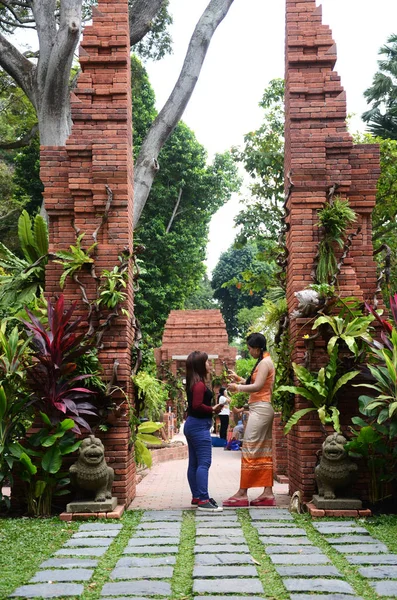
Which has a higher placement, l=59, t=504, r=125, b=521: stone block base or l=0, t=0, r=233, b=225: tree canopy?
l=0, t=0, r=233, b=225: tree canopy

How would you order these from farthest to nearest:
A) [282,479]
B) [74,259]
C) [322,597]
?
[282,479]
[74,259]
[322,597]

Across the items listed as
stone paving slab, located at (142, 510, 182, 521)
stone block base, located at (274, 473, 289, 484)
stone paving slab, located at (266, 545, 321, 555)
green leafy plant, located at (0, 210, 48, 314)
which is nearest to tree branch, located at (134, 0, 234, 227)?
green leafy plant, located at (0, 210, 48, 314)

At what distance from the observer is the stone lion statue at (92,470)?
23.3 feet

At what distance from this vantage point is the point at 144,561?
5191mm

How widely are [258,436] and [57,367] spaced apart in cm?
218

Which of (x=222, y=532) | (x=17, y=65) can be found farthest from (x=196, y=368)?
(x=17, y=65)

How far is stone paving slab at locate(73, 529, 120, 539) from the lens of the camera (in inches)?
243

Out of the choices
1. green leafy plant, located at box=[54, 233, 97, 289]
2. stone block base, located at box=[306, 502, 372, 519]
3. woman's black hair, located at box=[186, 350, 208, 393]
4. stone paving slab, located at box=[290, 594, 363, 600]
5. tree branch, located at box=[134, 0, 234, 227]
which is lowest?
stone block base, located at box=[306, 502, 372, 519]

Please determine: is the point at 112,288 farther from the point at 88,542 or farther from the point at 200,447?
the point at 88,542

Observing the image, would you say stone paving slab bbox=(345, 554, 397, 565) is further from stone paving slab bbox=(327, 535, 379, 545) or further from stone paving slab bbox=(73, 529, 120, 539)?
stone paving slab bbox=(73, 529, 120, 539)

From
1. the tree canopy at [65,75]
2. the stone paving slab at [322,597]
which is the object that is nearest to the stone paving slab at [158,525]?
the stone paving slab at [322,597]

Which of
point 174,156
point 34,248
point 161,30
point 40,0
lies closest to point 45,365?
point 34,248

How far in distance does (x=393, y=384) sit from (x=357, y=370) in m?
0.59

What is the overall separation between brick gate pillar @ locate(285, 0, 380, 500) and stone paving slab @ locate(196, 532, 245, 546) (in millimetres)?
1855
